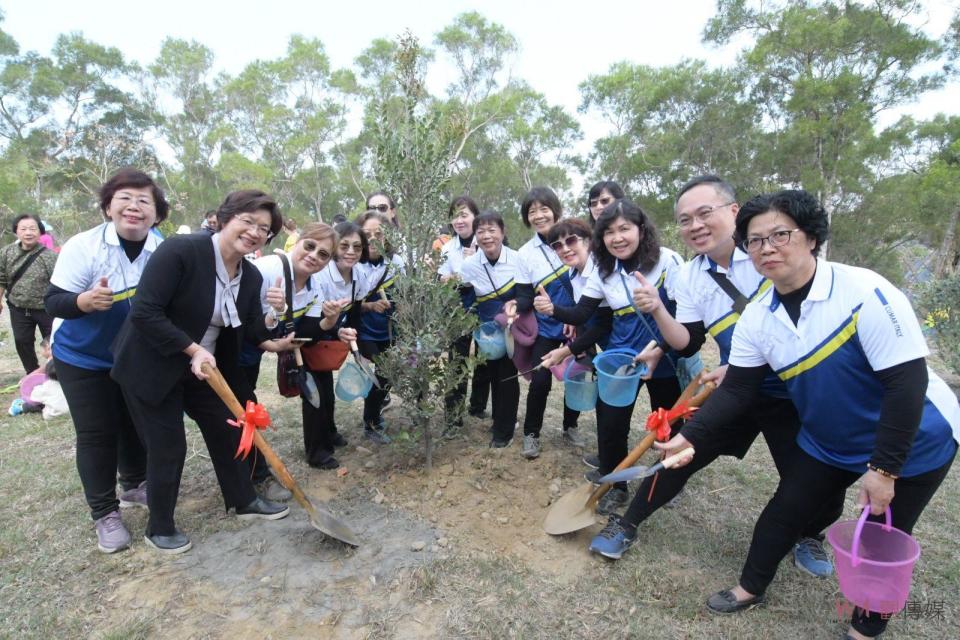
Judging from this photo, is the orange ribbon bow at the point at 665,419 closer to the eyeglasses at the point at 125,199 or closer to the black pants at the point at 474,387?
the black pants at the point at 474,387

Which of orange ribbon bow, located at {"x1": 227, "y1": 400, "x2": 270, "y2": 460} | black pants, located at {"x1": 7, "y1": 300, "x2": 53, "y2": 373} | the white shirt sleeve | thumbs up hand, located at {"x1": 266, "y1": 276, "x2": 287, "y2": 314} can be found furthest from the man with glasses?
black pants, located at {"x1": 7, "y1": 300, "x2": 53, "y2": 373}

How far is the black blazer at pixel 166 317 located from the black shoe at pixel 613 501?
102 inches

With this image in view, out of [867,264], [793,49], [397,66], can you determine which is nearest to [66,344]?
[397,66]

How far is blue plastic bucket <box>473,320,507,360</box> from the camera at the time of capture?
413 centimetres

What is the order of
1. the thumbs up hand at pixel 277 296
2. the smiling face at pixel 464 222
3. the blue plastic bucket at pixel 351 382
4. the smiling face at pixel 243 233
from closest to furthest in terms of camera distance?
the smiling face at pixel 243 233 < the thumbs up hand at pixel 277 296 < the blue plastic bucket at pixel 351 382 < the smiling face at pixel 464 222

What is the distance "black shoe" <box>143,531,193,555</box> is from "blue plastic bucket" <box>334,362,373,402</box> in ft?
4.20

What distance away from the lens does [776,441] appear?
2.58m

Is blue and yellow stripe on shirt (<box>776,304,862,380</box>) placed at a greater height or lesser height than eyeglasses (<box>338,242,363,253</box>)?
lesser

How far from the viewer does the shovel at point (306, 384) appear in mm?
3552

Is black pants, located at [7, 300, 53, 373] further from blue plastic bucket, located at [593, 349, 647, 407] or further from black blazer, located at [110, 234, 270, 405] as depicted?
blue plastic bucket, located at [593, 349, 647, 407]

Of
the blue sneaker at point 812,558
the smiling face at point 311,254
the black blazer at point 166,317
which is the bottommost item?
the blue sneaker at point 812,558

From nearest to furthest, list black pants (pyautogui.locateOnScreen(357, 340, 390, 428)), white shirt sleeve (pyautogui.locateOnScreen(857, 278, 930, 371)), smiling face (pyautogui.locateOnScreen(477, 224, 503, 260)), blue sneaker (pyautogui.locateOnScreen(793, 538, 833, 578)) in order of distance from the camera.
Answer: white shirt sleeve (pyautogui.locateOnScreen(857, 278, 930, 371)) → blue sneaker (pyautogui.locateOnScreen(793, 538, 833, 578)) → smiling face (pyautogui.locateOnScreen(477, 224, 503, 260)) → black pants (pyautogui.locateOnScreen(357, 340, 390, 428))

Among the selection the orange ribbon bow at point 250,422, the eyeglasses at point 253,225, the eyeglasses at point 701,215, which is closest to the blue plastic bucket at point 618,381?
the eyeglasses at point 701,215

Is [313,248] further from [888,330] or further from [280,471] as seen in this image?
[888,330]
